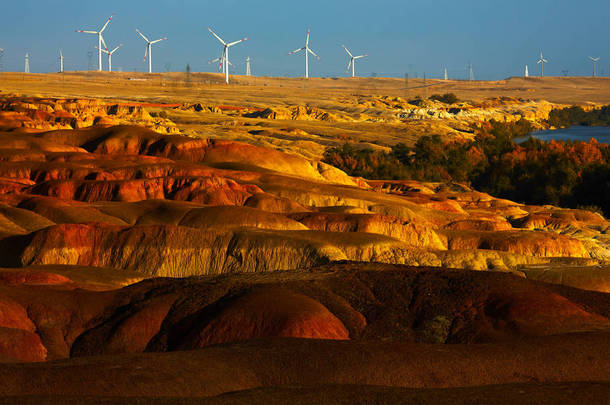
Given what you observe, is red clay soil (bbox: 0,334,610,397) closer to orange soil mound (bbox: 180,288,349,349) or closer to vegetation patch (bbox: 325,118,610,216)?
orange soil mound (bbox: 180,288,349,349)

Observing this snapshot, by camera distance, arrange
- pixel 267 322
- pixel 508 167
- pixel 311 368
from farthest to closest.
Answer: pixel 508 167, pixel 267 322, pixel 311 368

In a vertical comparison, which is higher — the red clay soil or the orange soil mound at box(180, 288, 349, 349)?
the red clay soil

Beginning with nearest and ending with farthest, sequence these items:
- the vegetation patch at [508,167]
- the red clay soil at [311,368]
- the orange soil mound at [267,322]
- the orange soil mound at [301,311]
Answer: the red clay soil at [311,368] < the orange soil mound at [267,322] < the orange soil mound at [301,311] < the vegetation patch at [508,167]

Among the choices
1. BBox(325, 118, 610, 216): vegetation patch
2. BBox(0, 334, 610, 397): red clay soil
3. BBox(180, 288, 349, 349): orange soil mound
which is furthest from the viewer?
BBox(325, 118, 610, 216): vegetation patch

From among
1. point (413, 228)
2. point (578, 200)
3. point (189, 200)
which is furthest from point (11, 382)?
point (578, 200)

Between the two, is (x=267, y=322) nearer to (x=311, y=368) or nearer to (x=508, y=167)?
(x=311, y=368)

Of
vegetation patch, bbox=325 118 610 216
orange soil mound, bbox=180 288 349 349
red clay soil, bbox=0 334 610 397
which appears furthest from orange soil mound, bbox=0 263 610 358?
vegetation patch, bbox=325 118 610 216

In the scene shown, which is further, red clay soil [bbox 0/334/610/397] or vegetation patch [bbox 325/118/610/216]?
vegetation patch [bbox 325/118/610/216]

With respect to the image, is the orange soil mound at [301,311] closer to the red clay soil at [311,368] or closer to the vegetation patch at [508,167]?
the red clay soil at [311,368]

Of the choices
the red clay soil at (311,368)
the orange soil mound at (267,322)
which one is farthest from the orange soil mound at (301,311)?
the red clay soil at (311,368)

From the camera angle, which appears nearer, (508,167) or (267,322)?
(267,322)

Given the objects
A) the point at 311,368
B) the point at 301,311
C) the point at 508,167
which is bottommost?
the point at 508,167

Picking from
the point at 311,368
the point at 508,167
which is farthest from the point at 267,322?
the point at 508,167

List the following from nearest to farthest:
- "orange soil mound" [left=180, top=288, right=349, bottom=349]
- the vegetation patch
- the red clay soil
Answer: the red clay soil < "orange soil mound" [left=180, top=288, right=349, bottom=349] < the vegetation patch
